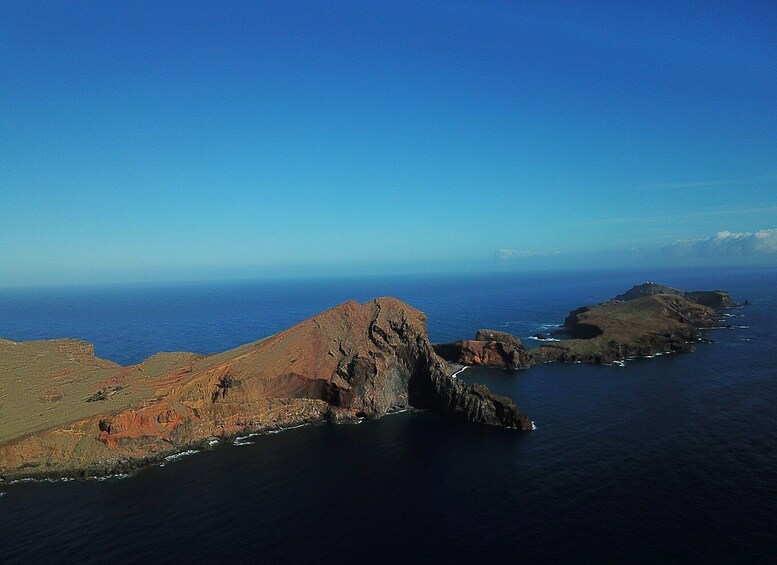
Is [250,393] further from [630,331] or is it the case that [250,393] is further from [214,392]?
[630,331]

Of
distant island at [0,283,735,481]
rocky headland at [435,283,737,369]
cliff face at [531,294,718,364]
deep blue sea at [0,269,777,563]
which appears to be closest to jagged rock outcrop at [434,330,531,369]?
rocky headland at [435,283,737,369]

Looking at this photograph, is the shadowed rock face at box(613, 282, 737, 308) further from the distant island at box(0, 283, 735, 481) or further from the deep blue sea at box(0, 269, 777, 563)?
the distant island at box(0, 283, 735, 481)

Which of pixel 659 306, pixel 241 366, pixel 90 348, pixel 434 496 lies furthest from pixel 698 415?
pixel 90 348

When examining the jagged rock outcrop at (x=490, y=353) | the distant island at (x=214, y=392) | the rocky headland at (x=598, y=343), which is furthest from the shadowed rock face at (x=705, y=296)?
the distant island at (x=214, y=392)

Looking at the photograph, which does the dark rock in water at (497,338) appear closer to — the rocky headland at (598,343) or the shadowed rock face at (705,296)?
the rocky headland at (598,343)

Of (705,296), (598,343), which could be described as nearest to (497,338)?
(598,343)
